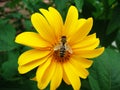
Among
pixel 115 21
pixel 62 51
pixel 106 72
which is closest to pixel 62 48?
pixel 62 51

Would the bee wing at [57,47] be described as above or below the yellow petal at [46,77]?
above

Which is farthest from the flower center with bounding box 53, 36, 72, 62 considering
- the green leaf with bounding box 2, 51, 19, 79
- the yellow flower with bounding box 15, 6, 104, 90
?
the green leaf with bounding box 2, 51, 19, 79

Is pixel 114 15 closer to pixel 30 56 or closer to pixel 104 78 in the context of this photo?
pixel 104 78

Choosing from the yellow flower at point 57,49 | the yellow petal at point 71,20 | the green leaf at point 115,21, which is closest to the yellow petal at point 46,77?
the yellow flower at point 57,49

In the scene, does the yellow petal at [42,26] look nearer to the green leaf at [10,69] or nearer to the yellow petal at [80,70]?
the yellow petal at [80,70]

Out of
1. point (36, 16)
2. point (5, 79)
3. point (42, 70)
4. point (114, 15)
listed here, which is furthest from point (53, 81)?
point (114, 15)

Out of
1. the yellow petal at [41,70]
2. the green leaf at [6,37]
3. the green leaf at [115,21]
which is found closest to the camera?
the yellow petal at [41,70]
